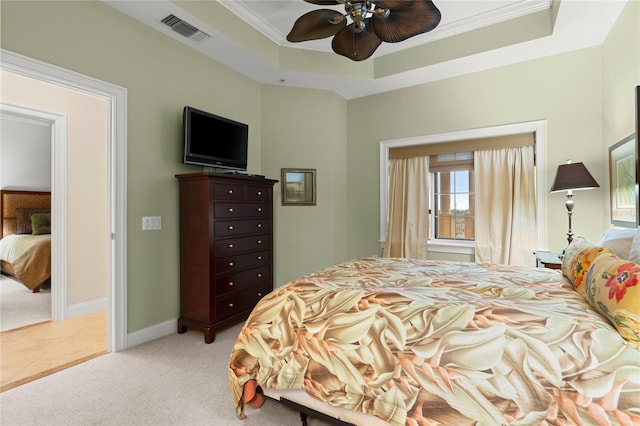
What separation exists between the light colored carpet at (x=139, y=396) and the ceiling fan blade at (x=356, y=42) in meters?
2.66

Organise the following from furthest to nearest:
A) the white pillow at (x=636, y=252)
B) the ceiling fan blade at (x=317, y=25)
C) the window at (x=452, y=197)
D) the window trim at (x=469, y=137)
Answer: the window at (x=452, y=197), the window trim at (x=469, y=137), the ceiling fan blade at (x=317, y=25), the white pillow at (x=636, y=252)

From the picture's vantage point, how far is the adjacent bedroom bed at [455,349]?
3.68 feet

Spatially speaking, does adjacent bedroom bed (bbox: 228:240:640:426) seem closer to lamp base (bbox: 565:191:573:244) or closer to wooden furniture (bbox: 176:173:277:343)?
wooden furniture (bbox: 176:173:277:343)

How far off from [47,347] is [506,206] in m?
4.90

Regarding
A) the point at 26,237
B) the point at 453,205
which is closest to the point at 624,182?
the point at 453,205

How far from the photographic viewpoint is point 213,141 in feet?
10.6

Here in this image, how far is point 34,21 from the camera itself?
2121 millimetres

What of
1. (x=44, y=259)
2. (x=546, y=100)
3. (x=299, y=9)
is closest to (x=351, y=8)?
(x=299, y=9)

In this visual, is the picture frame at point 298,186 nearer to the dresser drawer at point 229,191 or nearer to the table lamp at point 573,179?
the dresser drawer at point 229,191

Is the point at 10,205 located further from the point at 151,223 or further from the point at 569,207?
the point at 569,207

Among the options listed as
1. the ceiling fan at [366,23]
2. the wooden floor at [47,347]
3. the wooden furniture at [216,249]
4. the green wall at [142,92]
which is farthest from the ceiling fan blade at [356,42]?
the wooden floor at [47,347]

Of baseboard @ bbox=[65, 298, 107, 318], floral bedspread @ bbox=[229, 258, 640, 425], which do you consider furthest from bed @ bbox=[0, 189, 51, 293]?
floral bedspread @ bbox=[229, 258, 640, 425]

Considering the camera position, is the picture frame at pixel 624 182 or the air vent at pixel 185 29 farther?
the air vent at pixel 185 29

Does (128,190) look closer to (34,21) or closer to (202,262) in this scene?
(202,262)
